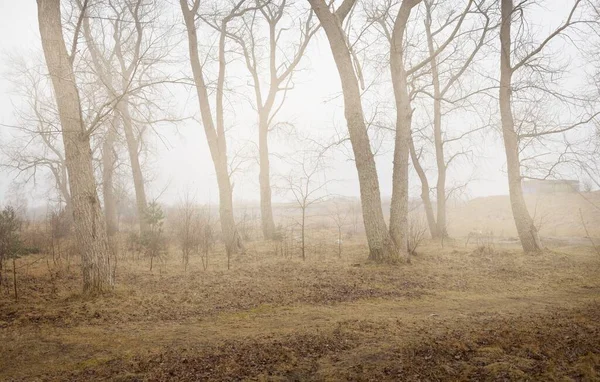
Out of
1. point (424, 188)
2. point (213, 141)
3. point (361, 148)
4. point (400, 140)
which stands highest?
point (213, 141)

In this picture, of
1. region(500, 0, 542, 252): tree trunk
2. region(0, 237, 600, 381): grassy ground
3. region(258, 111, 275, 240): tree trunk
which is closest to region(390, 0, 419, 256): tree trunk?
region(0, 237, 600, 381): grassy ground

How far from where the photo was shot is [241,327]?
4309mm

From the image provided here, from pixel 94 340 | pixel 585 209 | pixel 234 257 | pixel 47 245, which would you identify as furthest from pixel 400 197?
pixel 585 209

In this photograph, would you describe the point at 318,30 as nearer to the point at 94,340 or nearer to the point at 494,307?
the point at 494,307

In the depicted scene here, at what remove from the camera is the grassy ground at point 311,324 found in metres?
2.93

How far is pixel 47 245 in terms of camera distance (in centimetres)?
1062

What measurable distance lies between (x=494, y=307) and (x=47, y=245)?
11495mm

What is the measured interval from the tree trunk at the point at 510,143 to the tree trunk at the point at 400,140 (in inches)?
130

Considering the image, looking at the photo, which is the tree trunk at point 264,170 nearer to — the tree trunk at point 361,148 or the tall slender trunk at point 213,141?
the tall slender trunk at point 213,141

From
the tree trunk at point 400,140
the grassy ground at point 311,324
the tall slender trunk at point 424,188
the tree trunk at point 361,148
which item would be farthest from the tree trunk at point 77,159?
the tall slender trunk at point 424,188

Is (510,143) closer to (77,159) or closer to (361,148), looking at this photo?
(361,148)

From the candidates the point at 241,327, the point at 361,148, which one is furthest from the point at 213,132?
the point at 241,327

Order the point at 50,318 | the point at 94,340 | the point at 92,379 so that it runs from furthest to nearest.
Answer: the point at 50,318
the point at 94,340
the point at 92,379

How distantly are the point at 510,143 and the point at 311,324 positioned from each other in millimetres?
8807
